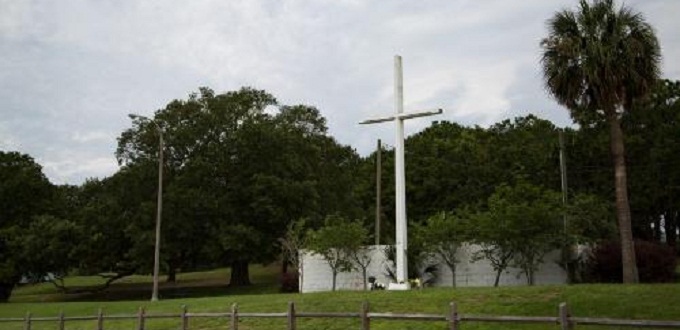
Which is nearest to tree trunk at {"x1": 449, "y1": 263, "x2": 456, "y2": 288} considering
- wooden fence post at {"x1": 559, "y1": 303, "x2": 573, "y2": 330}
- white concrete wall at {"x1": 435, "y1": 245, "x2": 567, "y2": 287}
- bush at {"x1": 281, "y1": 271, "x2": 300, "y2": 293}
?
white concrete wall at {"x1": 435, "y1": 245, "x2": 567, "y2": 287}

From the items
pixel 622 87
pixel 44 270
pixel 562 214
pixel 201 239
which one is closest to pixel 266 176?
pixel 201 239

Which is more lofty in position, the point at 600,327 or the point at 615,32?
the point at 615,32

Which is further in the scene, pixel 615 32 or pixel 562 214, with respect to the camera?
pixel 562 214

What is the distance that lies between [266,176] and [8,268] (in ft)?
68.6

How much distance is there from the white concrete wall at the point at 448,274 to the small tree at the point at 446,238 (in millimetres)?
439

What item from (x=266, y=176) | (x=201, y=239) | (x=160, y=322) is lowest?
(x=160, y=322)

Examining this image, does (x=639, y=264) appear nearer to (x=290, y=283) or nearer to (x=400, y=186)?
(x=400, y=186)

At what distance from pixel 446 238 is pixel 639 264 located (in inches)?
320

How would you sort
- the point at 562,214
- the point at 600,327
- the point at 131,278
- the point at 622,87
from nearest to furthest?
1. the point at 600,327
2. the point at 622,87
3. the point at 562,214
4. the point at 131,278

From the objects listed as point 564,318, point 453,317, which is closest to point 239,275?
point 453,317

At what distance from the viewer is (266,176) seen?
52531mm

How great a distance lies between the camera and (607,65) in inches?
1030

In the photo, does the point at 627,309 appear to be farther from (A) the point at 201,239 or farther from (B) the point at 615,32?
(A) the point at 201,239

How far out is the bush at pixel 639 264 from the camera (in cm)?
3117
